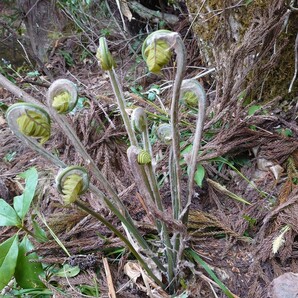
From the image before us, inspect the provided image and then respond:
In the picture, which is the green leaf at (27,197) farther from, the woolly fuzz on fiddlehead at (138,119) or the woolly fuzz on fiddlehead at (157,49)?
the woolly fuzz on fiddlehead at (157,49)

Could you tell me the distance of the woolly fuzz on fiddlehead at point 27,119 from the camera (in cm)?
73

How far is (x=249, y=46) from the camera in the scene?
1.47m

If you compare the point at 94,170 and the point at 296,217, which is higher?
the point at 94,170

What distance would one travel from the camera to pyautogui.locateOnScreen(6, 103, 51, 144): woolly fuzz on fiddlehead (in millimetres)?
731

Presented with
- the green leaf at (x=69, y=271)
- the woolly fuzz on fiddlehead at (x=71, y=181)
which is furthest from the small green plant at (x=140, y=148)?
the green leaf at (x=69, y=271)

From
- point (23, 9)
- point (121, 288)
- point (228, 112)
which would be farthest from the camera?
point (23, 9)

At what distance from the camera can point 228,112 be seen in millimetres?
1536

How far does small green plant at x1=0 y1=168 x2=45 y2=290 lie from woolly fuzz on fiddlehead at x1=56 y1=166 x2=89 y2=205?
1.04 feet

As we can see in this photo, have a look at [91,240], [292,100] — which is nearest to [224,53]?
[292,100]

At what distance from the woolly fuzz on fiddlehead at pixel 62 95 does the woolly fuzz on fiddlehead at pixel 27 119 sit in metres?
0.05

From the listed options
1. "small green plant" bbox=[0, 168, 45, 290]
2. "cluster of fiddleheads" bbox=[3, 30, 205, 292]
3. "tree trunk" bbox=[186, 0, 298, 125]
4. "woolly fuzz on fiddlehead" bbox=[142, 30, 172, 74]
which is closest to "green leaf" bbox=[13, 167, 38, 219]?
"small green plant" bbox=[0, 168, 45, 290]

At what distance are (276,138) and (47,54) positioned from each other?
2635mm

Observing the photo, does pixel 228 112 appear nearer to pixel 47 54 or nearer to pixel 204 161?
pixel 204 161

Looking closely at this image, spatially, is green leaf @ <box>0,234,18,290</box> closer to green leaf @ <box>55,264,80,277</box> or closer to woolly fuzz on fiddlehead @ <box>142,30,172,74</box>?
green leaf @ <box>55,264,80,277</box>
